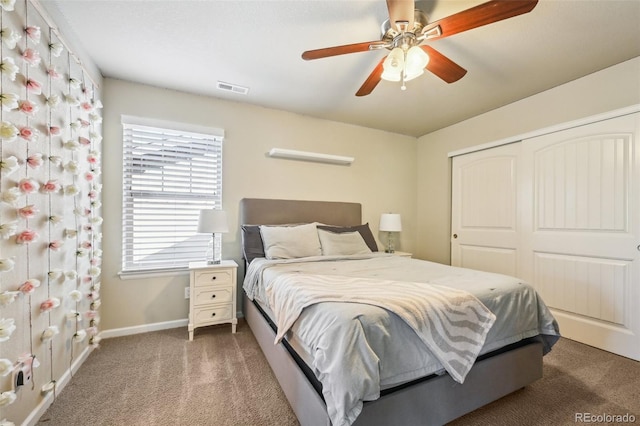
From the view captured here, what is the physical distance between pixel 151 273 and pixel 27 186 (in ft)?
5.25

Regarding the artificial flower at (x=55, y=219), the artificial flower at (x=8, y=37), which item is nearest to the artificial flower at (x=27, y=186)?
the artificial flower at (x=55, y=219)

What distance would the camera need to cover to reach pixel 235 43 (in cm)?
207

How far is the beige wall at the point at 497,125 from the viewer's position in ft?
7.68

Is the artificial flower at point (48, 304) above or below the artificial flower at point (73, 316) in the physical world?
above

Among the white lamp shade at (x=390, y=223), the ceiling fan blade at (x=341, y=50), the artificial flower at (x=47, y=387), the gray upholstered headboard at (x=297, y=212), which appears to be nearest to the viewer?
the artificial flower at (x=47, y=387)

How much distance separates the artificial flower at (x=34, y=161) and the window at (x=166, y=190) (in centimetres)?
129

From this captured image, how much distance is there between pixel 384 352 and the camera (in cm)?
117

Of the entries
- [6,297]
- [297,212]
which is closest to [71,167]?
[6,297]

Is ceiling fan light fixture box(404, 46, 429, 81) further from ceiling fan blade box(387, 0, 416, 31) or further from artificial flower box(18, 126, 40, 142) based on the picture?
artificial flower box(18, 126, 40, 142)

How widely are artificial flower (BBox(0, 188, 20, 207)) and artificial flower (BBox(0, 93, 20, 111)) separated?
14.8 inches

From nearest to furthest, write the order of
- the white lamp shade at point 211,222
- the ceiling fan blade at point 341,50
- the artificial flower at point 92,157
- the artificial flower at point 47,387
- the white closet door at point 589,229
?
the artificial flower at point 47,387 < the ceiling fan blade at point 341,50 < the artificial flower at point 92,157 < the white closet door at point 589,229 < the white lamp shade at point 211,222

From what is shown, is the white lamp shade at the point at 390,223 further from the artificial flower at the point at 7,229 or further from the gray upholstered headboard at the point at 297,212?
the artificial flower at the point at 7,229

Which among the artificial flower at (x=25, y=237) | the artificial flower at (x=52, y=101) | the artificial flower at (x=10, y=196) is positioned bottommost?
the artificial flower at (x=25, y=237)

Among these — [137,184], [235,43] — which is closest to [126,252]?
[137,184]
